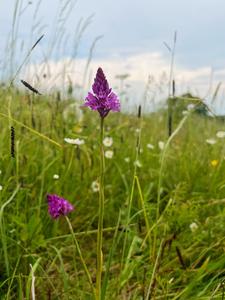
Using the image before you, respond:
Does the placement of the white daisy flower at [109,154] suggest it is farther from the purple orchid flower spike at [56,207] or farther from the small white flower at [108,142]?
the purple orchid flower spike at [56,207]

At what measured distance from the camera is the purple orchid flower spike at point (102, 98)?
3.48 ft

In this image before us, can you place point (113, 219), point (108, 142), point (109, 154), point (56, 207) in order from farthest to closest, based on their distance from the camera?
1. point (108, 142)
2. point (109, 154)
3. point (113, 219)
4. point (56, 207)

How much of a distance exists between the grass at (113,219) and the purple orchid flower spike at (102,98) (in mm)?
292

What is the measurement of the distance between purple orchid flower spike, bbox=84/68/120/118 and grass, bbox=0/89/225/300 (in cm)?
29

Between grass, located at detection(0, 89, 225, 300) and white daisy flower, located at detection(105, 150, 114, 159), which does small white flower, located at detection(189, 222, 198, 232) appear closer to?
grass, located at detection(0, 89, 225, 300)

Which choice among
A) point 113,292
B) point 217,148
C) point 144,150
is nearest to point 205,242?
point 113,292

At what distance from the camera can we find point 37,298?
5.62 ft

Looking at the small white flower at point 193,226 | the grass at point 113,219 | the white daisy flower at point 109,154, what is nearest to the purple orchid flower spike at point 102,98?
the grass at point 113,219

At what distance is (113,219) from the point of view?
8.04 feet

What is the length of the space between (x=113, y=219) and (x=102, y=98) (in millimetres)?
1448

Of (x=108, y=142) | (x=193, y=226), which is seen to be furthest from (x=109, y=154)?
(x=193, y=226)

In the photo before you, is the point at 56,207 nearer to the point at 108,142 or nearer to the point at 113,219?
the point at 113,219

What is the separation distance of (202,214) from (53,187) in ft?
2.12

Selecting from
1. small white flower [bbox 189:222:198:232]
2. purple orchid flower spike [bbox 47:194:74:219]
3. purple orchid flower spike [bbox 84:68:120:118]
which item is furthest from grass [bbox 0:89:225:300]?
purple orchid flower spike [bbox 84:68:120:118]
